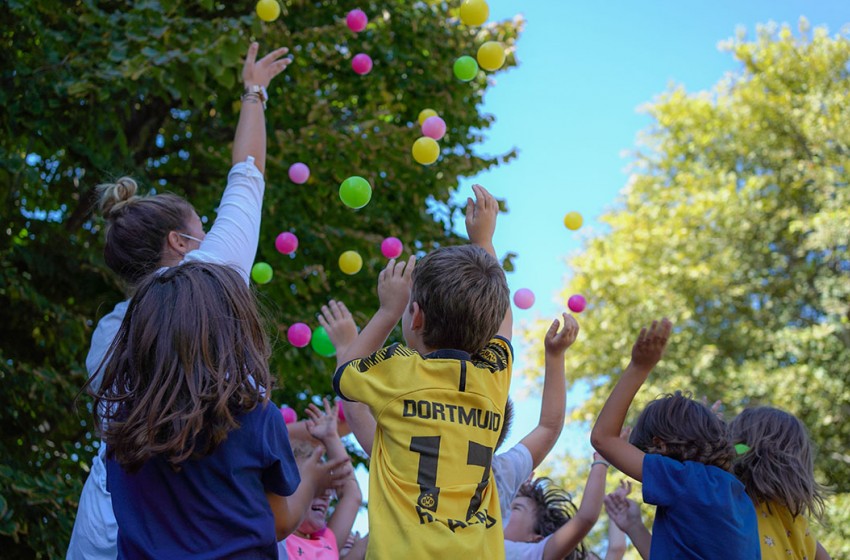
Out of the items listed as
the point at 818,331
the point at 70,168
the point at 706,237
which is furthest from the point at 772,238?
the point at 70,168

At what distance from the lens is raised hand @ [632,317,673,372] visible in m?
2.84

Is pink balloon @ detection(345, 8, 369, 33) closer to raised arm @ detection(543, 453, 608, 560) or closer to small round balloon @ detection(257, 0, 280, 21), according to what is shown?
small round balloon @ detection(257, 0, 280, 21)

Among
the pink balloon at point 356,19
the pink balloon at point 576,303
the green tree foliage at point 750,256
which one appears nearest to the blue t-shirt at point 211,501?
the pink balloon at point 576,303

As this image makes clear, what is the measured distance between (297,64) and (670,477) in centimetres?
589

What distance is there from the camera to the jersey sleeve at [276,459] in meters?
2.12

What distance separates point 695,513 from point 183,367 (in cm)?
191

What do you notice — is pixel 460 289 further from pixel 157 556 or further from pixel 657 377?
pixel 657 377

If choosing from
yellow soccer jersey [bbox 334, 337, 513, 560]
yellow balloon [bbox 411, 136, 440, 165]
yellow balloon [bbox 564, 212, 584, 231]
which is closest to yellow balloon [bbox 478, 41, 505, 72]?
yellow balloon [bbox 411, 136, 440, 165]

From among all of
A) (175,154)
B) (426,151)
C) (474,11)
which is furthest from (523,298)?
(175,154)

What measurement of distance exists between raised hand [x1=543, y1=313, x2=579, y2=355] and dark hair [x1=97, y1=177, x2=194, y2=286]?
4.62 feet

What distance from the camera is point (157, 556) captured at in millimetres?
2033

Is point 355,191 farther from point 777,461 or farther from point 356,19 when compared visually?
point 356,19

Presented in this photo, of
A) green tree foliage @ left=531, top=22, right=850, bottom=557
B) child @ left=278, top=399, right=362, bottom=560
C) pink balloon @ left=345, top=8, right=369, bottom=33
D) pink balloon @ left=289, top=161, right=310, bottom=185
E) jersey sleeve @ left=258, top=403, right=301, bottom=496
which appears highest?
green tree foliage @ left=531, top=22, right=850, bottom=557

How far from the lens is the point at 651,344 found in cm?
290
